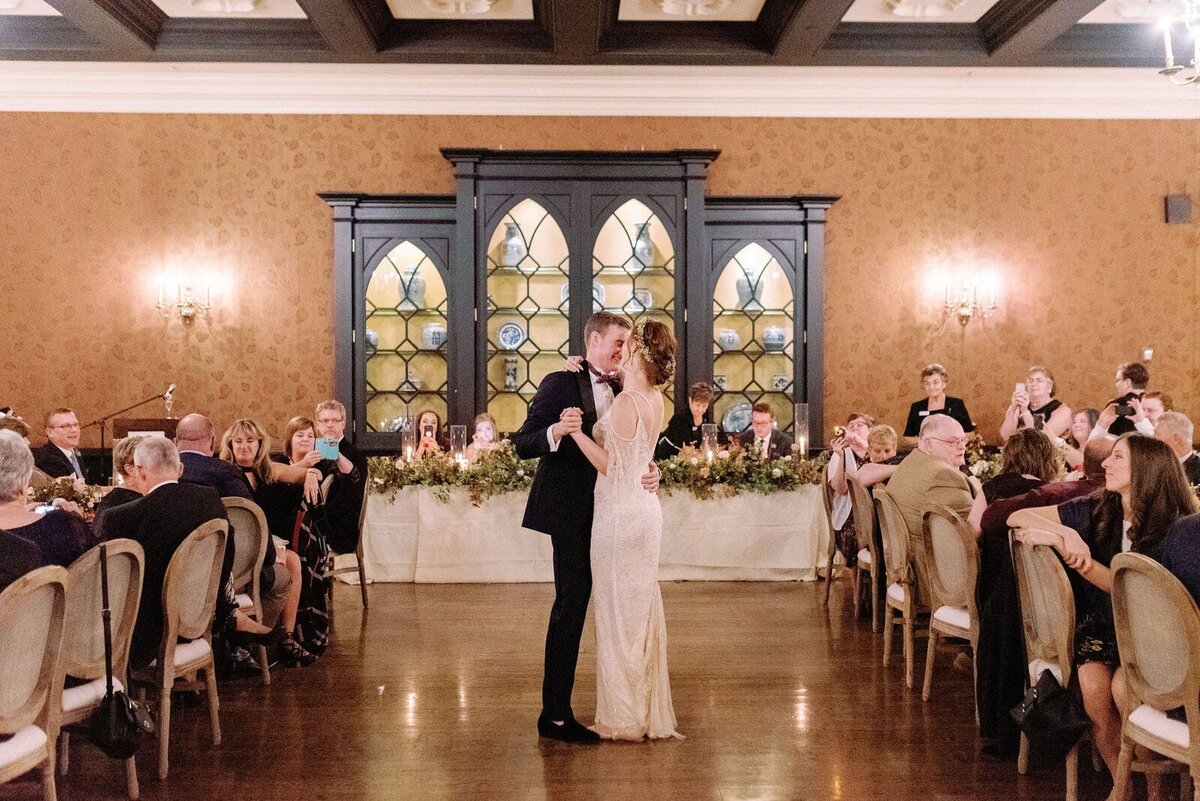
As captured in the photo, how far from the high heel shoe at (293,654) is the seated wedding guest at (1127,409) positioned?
487 cm

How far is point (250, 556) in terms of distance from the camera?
15.5 feet

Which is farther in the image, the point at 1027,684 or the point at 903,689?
the point at 903,689

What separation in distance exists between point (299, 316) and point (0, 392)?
245cm

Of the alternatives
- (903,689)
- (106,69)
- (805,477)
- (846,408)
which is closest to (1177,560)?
(903,689)

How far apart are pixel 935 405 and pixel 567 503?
16.0 feet

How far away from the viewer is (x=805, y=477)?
6.82 meters

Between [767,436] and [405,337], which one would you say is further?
[405,337]

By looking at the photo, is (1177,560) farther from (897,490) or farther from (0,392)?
(0,392)

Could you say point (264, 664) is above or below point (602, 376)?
below

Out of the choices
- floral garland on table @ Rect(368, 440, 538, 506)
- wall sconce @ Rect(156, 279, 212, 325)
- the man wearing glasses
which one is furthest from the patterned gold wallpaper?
floral garland on table @ Rect(368, 440, 538, 506)

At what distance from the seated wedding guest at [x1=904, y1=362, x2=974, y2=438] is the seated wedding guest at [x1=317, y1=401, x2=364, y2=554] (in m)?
4.26

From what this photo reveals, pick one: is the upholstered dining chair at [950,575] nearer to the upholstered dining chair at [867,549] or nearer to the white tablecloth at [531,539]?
the upholstered dining chair at [867,549]

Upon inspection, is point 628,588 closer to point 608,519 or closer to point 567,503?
point 608,519

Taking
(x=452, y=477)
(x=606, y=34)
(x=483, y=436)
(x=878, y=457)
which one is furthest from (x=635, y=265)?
(x=878, y=457)
